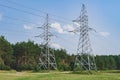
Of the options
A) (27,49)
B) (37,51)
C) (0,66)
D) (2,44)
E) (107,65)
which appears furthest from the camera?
(107,65)

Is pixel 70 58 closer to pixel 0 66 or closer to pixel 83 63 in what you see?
pixel 0 66

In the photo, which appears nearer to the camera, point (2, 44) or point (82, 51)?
point (82, 51)

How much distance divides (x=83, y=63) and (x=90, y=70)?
4146mm

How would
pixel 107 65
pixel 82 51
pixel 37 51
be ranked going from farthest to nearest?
pixel 107 65
pixel 37 51
pixel 82 51

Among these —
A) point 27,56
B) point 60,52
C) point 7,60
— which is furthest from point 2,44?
point 60,52

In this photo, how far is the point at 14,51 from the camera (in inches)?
4085

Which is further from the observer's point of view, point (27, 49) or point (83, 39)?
point (27, 49)

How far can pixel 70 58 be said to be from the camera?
419ft

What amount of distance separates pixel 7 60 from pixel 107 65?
144 feet

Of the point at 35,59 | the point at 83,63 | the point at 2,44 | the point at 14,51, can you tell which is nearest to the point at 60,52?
the point at 35,59

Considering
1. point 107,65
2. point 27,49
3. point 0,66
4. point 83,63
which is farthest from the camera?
point 107,65

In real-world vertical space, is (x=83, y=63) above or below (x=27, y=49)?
below

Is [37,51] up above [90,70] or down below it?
above

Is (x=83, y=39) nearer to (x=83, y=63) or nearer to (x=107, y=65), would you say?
(x=83, y=63)
